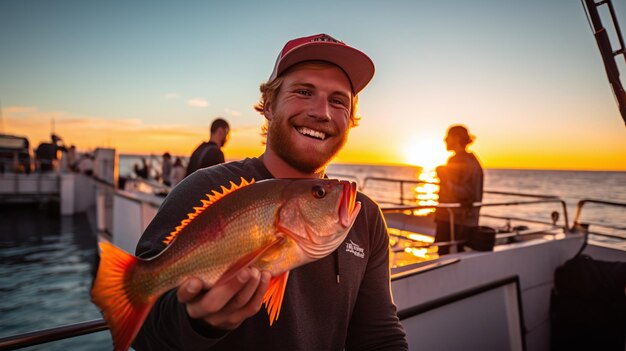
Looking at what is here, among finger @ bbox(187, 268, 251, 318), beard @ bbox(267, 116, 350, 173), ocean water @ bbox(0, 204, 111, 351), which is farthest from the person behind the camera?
ocean water @ bbox(0, 204, 111, 351)

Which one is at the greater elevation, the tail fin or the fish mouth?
the fish mouth

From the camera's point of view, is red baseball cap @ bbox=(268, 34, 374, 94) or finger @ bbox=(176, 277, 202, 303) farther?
red baseball cap @ bbox=(268, 34, 374, 94)

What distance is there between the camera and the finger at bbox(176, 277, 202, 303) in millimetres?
1030

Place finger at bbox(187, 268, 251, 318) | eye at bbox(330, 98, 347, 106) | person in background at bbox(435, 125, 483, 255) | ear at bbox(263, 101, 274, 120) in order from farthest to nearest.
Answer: person in background at bbox(435, 125, 483, 255)
ear at bbox(263, 101, 274, 120)
eye at bbox(330, 98, 347, 106)
finger at bbox(187, 268, 251, 318)

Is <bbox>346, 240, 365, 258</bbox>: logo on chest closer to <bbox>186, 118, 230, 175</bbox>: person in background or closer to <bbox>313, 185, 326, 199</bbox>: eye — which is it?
<bbox>313, 185, 326, 199</bbox>: eye

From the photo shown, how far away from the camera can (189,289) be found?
1.03 m

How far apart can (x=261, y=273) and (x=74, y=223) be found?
17527 millimetres

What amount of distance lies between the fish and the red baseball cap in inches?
31.7

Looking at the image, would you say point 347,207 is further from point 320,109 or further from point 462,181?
point 462,181

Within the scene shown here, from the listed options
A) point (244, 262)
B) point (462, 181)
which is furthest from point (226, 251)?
point (462, 181)

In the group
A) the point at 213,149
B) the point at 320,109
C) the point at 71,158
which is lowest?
the point at 320,109

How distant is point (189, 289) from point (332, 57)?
4.25 ft

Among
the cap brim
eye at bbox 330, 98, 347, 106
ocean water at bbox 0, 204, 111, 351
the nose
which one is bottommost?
ocean water at bbox 0, 204, 111, 351

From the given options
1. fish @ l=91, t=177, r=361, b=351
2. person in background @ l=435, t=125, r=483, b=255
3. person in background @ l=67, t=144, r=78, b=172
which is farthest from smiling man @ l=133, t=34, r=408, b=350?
person in background @ l=67, t=144, r=78, b=172
